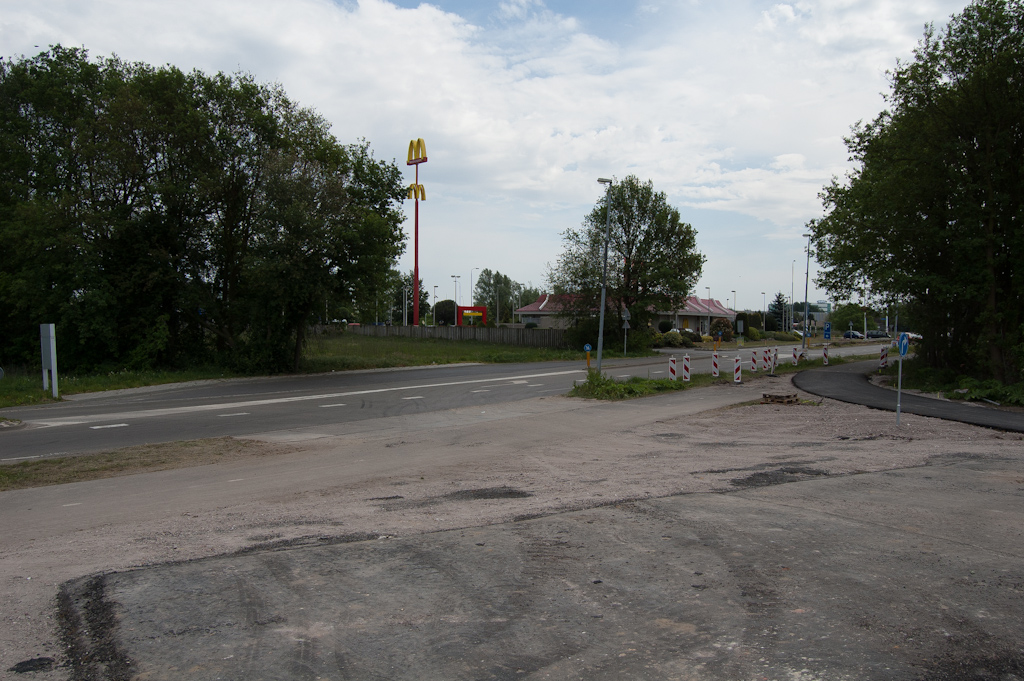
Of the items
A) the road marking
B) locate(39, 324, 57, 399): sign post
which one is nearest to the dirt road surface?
the road marking

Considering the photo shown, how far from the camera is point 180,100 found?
30.7 metres

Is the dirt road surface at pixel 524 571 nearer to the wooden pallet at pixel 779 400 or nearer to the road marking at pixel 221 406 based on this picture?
the road marking at pixel 221 406

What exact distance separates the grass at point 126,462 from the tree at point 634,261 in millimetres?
41440

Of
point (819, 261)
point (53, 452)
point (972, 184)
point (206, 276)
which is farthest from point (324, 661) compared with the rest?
point (819, 261)

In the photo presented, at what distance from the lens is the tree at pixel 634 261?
5241cm

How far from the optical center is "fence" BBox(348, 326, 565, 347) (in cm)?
6012

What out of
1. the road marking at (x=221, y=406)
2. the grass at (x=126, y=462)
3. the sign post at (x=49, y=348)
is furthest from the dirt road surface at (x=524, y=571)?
the sign post at (x=49, y=348)

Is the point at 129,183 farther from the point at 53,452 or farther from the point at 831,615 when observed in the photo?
the point at 831,615

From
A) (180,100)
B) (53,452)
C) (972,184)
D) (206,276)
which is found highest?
(180,100)

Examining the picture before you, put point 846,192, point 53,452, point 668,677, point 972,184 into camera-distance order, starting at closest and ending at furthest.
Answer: point 668,677 → point 53,452 → point 972,184 → point 846,192

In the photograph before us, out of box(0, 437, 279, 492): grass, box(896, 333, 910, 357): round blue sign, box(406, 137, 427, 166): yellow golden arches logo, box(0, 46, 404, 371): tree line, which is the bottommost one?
box(0, 437, 279, 492): grass

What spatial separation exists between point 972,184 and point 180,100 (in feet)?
106

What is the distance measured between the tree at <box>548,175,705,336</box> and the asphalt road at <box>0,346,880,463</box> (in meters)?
20.4

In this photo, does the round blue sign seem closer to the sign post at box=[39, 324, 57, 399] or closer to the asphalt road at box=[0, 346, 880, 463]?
the asphalt road at box=[0, 346, 880, 463]
